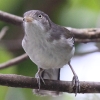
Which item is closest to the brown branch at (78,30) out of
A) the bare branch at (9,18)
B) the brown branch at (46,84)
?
the bare branch at (9,18)

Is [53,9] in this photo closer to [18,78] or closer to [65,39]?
[65,39]

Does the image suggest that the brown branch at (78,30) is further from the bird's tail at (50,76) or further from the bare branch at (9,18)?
the bird's tail at (50,76)

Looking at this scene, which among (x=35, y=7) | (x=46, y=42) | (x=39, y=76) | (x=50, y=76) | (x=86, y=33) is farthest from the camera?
(x=35, y=7)

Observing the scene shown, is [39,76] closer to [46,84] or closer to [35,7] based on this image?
[46,84]

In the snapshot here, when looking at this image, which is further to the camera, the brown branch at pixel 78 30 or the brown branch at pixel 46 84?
the brown branch at pixel 78 30

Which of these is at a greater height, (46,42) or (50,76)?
(46,42)

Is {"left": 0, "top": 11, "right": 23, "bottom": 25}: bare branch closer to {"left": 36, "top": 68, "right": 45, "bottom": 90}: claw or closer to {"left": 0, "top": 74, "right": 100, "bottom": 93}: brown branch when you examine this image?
{"left": 36, "top": 68, "right": 45, "bottom": 90}: claw

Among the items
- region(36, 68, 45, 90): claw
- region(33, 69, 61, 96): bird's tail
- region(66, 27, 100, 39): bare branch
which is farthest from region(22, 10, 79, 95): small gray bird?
region(66, 27, 100, 39): bare branch

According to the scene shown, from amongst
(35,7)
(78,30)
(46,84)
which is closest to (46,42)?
(46,84)
